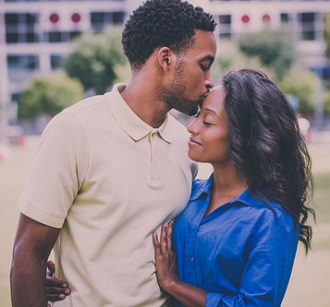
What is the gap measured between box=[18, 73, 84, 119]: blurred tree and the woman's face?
119 ft

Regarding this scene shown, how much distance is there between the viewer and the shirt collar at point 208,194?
275 centimetres

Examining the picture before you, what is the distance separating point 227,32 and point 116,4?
8.23 m

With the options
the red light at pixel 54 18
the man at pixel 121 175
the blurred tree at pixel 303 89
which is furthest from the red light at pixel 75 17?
the man at pixel 121 175

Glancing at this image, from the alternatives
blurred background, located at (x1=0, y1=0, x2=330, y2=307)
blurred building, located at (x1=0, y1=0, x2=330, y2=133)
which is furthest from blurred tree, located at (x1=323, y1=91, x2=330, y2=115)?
blurred building, located at (x1=0, y1=0, x2=330, y2=133)

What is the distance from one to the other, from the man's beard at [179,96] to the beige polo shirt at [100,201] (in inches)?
6.8

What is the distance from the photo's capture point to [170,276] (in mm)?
2779

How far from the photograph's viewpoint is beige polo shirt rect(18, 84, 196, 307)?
102 inches

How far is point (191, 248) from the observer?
281 cm

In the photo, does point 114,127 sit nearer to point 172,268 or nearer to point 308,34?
point 172,268

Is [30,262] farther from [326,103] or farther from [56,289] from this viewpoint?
[326,103]

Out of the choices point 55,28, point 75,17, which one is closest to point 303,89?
point 75,17

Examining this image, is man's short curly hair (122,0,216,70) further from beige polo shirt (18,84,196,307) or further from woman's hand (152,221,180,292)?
woman's hand (152,221,180,292)

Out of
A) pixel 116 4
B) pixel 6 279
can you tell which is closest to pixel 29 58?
pixel 116 4

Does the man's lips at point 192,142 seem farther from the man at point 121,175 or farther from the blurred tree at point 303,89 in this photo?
the blurred tree at point 303,89
